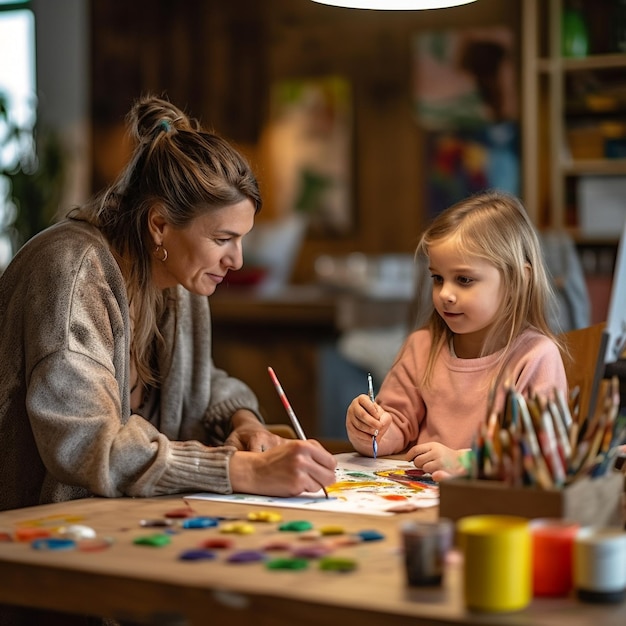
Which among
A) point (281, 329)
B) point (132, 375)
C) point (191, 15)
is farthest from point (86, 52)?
point (132, 375)

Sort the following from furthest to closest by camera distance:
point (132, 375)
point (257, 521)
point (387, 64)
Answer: point (387, 64) < point (132, 375) < point (257, 521)

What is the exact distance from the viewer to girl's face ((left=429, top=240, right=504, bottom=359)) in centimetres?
200

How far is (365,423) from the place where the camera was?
1.97m

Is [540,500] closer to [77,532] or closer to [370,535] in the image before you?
[370,535]

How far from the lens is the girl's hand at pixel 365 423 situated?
Result: 1.96 metres

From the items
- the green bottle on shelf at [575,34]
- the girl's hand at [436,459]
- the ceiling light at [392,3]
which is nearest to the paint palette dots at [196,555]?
the girl's hand at [436,459]

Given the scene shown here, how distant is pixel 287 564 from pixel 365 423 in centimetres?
79

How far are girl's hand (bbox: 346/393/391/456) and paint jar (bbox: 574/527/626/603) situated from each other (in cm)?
88

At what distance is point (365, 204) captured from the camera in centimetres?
701

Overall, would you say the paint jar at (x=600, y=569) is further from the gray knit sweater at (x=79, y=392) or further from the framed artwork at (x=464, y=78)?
the framed artwork at (x=464, y=78)

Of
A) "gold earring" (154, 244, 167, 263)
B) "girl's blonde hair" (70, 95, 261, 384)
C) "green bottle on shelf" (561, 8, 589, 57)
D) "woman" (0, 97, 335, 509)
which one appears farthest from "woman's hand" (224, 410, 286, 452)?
"green bottle on shelf" (561, 8, 589, 57)

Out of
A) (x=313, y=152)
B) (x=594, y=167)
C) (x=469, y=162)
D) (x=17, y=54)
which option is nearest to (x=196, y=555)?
(x=594, y=167)

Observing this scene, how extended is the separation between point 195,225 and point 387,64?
518 centimetres

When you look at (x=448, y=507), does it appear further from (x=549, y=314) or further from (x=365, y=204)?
(x=365, y=204)
